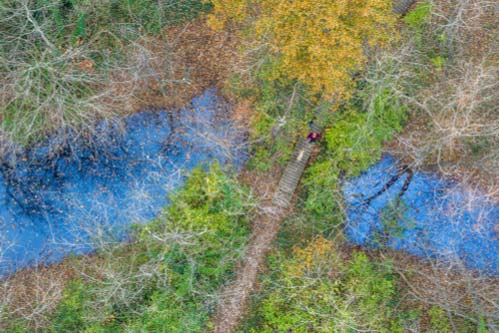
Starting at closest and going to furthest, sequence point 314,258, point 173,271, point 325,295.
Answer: point 325,295
point 173,271
point 314,258

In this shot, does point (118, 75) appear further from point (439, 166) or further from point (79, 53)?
point (439, 166)

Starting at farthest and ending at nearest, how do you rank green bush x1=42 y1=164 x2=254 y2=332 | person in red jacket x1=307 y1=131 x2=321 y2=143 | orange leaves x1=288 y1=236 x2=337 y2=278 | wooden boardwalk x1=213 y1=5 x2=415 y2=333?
person in red jacket x1=307 y1=131 x2=321 y2=143
wooden boardwalk x1=213 y1=5 x2=415 y2=333
orange leaves x1=288 y1=236 x2=337 y2=278
green bush x1=42 y1=164 x2=254 y2=332

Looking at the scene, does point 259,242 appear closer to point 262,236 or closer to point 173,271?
point 262,236

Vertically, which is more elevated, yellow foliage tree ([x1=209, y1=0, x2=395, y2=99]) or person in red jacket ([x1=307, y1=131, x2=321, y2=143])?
yellow foliage tree ([x1=209, y1=0, x2=395, y2=99])

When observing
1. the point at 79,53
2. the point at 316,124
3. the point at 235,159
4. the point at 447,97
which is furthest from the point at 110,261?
the point at 447,97

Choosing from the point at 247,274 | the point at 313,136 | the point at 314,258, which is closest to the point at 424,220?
the point at 314,258

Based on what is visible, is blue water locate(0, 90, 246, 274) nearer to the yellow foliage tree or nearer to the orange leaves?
the yellow foliage tree

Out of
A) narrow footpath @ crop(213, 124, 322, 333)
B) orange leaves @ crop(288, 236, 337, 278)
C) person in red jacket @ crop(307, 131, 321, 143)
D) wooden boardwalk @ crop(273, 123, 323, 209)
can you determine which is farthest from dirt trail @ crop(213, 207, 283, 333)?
person in red jacket @ crop(307, 131, 321, 143)
